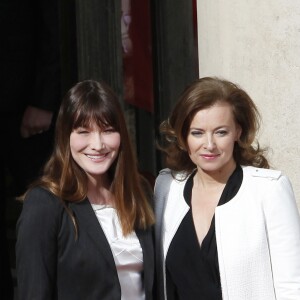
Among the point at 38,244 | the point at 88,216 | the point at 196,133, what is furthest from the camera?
the point at 196,133

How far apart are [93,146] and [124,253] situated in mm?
479

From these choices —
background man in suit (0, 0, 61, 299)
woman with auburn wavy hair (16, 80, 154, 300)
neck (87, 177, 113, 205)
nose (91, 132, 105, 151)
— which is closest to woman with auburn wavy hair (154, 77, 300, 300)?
woman with auburn wavy hair (16, 80, 154, 300)

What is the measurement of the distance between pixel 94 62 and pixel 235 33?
177 centimetres

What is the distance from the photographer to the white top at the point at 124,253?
163 inches

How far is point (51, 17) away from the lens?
19.1ft

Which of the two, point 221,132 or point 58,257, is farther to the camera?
point 221,132

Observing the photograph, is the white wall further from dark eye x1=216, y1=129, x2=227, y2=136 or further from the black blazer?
the black blazer

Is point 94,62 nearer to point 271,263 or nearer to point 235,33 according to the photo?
point 235,33

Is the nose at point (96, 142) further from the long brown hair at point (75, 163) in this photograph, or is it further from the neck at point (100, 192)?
the neck at point (100, 192)

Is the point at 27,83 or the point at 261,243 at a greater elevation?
the point at 27,83

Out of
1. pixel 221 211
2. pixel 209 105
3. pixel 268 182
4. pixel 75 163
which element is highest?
pixel 209 105

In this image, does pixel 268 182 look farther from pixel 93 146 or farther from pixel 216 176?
pixel 93 146

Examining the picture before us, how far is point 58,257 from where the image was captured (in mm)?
4043

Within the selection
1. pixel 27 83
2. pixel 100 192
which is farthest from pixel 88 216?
pixel 27 83
